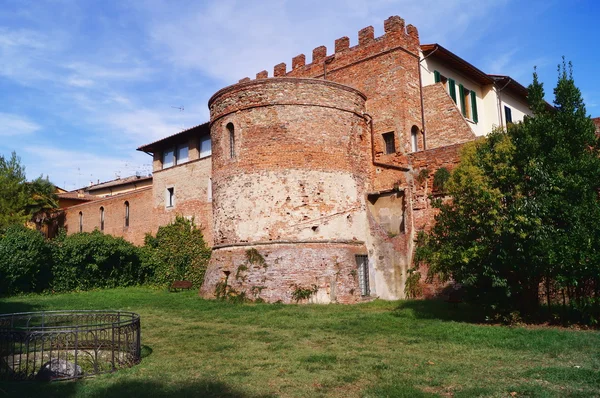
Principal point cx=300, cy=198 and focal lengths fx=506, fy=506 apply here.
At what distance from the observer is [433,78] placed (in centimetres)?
2216

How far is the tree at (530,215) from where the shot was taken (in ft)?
35.0

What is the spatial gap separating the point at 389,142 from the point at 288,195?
20.1 feet

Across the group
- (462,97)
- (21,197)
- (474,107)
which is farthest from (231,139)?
(21,197)

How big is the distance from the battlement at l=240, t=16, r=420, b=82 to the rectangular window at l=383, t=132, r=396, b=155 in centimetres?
352

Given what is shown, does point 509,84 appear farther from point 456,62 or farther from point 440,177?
point 440,177

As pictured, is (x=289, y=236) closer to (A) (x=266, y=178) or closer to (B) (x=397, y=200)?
(A) (x=266, y=178)

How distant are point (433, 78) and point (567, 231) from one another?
1284 centimetres

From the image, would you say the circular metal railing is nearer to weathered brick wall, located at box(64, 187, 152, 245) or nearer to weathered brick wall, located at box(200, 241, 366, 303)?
weathered brick wall, located at box(200, 241, 366, 303)

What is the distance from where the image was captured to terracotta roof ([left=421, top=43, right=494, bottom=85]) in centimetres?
2147

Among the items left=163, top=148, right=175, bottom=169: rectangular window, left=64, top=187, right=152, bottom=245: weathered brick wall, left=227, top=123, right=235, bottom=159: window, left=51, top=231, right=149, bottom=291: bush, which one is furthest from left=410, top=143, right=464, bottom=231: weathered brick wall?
left=64, top=187, right=152, bottom=245: weathered brick wall

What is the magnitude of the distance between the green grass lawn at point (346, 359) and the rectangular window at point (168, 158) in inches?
645

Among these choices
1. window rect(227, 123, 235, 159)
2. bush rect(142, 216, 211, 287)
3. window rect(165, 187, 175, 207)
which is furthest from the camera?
window rect(165, 187, 175, 207)

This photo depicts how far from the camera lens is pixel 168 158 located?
29.4 metres

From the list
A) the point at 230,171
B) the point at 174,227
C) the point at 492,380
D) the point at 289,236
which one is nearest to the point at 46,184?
the point at 174,227
